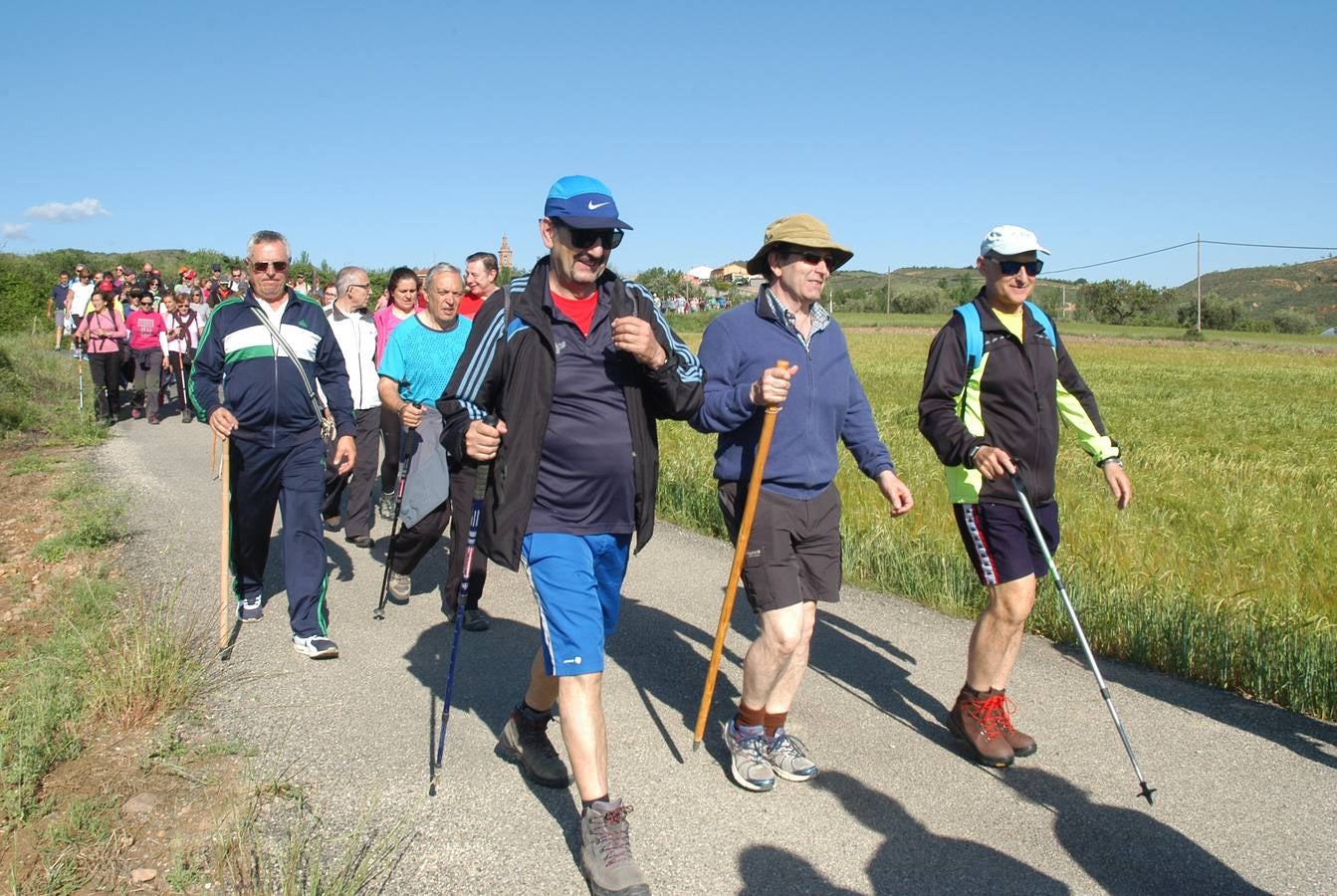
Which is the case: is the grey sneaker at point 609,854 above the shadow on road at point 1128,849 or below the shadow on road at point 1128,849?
above

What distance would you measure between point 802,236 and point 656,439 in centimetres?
107

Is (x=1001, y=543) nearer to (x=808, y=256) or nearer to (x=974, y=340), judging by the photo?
(x=974, y=340)

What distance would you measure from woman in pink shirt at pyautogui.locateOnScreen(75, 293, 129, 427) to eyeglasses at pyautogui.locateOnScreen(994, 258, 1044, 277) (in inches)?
587

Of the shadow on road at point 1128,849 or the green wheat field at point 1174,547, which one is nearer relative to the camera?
the shadow on road at point 1128,849

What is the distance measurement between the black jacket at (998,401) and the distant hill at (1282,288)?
12598 centimetres

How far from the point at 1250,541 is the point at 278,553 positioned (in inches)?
281

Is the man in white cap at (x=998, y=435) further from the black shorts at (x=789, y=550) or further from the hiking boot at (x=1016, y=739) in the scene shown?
the black shorts at (x=789, y=550)

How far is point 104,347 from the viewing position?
16.2 metres

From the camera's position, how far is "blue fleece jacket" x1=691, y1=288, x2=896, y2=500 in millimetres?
4418

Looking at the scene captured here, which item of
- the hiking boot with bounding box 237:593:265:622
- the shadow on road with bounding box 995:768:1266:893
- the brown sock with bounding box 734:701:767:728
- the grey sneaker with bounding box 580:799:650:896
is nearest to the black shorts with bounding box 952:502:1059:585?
the shadow on road with bounding box 995:768:1266:893

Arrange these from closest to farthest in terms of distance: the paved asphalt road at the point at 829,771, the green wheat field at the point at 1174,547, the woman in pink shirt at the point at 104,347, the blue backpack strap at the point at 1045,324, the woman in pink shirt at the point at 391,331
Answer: the paved asphalt road at the point at 829,771 < the blue backpack strap at the point at 1045,324 < the green wheat field at the point at 1174,547 < the woman in pink shirt at the point at 391,331 < the woman in pink shirt at the point at 104,347

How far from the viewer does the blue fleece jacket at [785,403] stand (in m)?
4.42

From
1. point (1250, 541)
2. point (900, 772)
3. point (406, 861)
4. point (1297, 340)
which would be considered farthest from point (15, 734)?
point (1297, 340)

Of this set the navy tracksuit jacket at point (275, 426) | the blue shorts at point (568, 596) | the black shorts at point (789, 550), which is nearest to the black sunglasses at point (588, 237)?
the blue shorts at point (568, 596)
